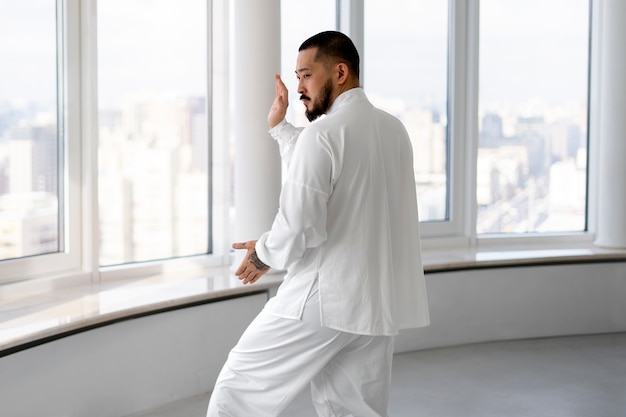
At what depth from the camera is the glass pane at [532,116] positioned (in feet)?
18.2

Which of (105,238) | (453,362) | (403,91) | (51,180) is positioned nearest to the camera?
(51,180)

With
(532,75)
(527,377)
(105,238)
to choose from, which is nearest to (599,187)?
(532,75)

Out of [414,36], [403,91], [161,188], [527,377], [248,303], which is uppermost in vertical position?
[414,36]

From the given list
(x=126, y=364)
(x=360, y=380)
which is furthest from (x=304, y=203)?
(x=126, y=364)

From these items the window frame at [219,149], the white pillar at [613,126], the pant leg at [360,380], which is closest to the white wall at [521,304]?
the white pillar at [613,126]

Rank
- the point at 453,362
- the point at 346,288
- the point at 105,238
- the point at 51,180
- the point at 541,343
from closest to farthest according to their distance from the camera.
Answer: the point at 346,288
the point at 51,180
the point at 105,238
the point at 453,362
the point at 541,343

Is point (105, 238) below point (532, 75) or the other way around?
→ below

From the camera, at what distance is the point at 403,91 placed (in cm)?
532

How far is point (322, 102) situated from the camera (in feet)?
8.04

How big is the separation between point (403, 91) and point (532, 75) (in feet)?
3.15

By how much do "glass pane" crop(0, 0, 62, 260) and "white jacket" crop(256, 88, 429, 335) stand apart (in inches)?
67.1

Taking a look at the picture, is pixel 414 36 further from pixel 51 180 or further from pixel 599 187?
pixel 51 180

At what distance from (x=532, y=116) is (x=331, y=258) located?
12.0 feet

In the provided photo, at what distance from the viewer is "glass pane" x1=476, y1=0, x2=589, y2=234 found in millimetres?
5555
